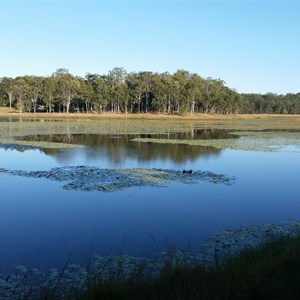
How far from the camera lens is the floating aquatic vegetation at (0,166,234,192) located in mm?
15797

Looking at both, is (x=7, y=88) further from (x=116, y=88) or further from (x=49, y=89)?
(x=116, y=88)

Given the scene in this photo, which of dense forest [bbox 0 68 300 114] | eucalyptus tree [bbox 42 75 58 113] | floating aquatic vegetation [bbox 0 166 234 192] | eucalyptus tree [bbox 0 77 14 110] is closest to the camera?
floating aquatic vegetation [bbox 0 166 234 192]

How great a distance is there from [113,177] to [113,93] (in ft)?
293

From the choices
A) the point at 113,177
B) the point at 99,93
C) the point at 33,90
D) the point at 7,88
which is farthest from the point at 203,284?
the point at 7,88

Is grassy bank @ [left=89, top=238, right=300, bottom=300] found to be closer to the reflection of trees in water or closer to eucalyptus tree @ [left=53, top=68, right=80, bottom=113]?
the reflection of trees in water

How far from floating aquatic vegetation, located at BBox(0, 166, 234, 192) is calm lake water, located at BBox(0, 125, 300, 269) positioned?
0.59 metres

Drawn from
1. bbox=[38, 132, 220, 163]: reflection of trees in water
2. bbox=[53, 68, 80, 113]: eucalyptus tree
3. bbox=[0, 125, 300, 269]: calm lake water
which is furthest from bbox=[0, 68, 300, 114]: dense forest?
bbox=[0, 125, 300, 269]: calm lake water

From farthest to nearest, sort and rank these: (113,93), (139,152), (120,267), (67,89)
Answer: (113,93) < (67,89) < (139,152) < (120,267)

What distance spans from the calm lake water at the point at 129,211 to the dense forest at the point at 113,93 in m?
84.4

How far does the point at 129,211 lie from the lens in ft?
40.1

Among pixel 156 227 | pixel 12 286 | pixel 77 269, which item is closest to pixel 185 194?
pixel 156 227

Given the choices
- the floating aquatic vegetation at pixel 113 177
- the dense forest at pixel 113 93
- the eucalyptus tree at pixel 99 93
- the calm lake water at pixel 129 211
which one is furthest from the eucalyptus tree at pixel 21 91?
the floating aquatic vegetation at pixel 113 177

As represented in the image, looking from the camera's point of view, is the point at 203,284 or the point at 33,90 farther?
the point at 33,90

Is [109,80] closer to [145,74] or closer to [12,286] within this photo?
[145,74]
